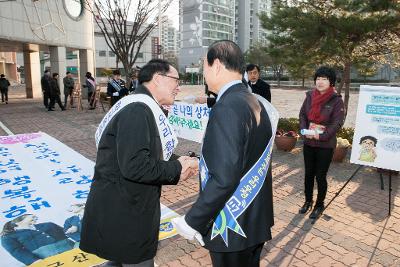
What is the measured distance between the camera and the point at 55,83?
16.9 m

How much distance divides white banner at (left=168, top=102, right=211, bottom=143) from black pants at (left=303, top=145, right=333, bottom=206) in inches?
101

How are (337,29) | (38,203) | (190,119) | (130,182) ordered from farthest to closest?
(337,29) → (190,119) → (38,203) → (130,182)

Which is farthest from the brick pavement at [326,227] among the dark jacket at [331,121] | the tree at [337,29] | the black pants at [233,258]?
the tree at [337,29]

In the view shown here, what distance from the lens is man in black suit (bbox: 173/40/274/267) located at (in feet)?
5.74

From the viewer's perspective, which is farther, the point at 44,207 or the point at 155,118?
the point at 44,207

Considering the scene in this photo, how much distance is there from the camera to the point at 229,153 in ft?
5.71

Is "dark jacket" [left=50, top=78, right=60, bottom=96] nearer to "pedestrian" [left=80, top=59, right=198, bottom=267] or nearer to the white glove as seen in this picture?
"pedestrian" [left=80, top=59, right=198, bottom=267]

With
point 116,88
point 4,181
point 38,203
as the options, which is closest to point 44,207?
point 38,203

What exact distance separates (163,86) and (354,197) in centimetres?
437

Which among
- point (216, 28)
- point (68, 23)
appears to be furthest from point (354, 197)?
point (216, 28)

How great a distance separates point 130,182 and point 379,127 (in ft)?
12.7

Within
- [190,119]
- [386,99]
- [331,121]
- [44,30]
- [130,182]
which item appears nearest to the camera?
[130,182]

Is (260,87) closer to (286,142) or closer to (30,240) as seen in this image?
(286,142)

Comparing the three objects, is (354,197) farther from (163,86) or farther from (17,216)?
(17,216)
